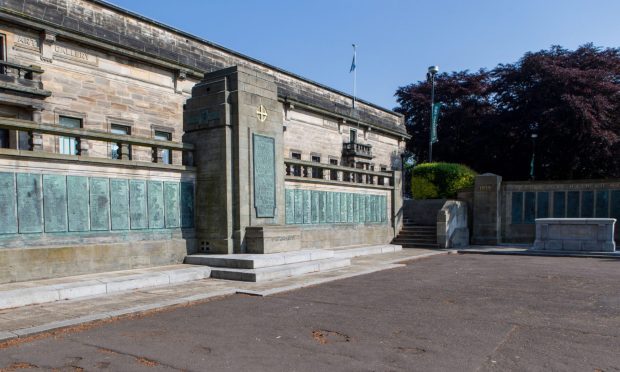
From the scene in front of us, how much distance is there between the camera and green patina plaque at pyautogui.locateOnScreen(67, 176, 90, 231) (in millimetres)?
9828

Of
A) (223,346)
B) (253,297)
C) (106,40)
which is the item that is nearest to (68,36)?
(106,40)

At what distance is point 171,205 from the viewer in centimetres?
1193

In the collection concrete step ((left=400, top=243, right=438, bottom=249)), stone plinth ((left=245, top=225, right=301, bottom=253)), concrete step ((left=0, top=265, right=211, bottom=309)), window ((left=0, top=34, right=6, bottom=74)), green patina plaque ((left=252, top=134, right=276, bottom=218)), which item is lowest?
concrete step ((left=400, top=243, right=438, bottom=249))

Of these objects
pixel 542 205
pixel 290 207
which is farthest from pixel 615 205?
pixel 290 207

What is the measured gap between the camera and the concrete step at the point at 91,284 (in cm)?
748

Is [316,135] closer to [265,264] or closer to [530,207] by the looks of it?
[530,207]

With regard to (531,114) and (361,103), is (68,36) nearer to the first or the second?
(361,103)

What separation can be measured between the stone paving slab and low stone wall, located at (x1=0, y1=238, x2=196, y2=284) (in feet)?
2.35

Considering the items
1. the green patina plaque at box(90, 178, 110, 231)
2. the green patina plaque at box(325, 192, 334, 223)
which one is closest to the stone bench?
the green patina plaque at box(325, 192, 334, 223)

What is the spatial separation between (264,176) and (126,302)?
6170 mm

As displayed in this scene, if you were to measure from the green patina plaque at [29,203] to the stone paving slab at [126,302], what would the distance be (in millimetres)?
Answer: 1626

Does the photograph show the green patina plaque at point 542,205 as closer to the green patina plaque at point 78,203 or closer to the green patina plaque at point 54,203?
the green patina plaque at point 78,203

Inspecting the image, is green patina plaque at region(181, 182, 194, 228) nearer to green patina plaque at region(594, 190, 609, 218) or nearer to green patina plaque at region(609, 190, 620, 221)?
green patina plaque at region(594, 190, 609, 218)

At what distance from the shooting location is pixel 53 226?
9.52m
